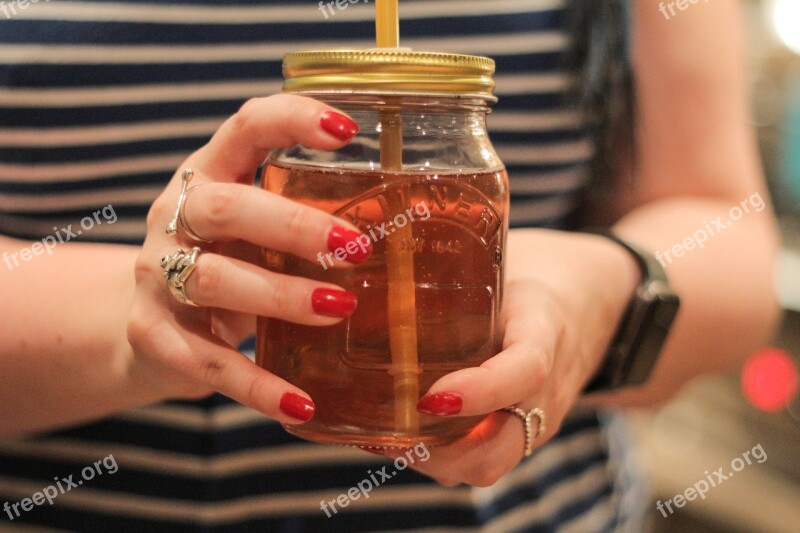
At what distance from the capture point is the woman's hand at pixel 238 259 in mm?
484

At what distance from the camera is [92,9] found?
2.35ft

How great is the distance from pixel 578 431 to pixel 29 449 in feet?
1.81

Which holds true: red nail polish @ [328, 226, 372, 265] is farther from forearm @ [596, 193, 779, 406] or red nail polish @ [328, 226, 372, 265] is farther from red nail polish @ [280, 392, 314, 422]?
forearm @ [596, 193, 779, 406]

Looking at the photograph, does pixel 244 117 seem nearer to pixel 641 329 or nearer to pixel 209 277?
pixel 209 277

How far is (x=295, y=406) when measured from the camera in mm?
514

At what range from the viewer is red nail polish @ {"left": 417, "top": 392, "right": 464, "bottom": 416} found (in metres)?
0.50

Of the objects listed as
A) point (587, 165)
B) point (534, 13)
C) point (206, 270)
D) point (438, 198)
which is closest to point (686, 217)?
point (587, 165)

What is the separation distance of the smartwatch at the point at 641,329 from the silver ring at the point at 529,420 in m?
0.16

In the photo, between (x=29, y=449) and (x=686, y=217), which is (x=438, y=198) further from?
(x=29, y=449)

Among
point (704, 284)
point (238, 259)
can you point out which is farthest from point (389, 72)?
point (704, 284)

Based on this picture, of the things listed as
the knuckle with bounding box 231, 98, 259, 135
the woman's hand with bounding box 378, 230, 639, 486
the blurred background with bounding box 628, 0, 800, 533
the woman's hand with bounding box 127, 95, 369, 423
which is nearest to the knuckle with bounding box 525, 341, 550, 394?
the woman's hand with bounding box 378, 230, 639, 486

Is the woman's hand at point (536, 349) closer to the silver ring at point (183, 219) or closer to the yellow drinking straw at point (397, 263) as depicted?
the yellow drinking straw at point (397, 263)

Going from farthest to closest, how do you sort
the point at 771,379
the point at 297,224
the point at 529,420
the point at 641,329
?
the point at 771,379, the point at 641,329, the point at 529,420, the point at 297,224

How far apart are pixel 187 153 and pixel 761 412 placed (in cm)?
153
